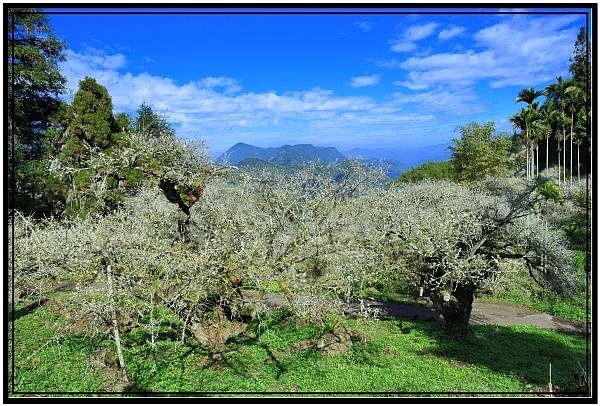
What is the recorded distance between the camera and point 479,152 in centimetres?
3328

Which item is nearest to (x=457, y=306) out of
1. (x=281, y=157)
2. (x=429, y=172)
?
(x=429, y=172)

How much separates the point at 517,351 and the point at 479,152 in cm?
2560

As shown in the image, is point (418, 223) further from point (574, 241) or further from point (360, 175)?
point (574, 241)

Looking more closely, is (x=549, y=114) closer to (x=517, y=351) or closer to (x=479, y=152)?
(x=479, y=152)

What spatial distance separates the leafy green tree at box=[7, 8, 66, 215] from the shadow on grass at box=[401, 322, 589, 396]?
1688 cm

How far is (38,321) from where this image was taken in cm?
1192

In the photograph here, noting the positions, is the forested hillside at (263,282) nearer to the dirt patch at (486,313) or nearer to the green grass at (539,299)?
the green grass at (539,299)

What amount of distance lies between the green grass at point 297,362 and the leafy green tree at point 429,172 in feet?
107

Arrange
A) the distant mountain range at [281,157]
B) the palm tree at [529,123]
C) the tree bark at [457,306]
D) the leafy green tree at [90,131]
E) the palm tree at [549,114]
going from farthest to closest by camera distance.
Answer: the palm tree at [549,114] → the palm tree at [529,123] → the leafy green tree at [90,131] → the distant mountain range at [281,157] → the tree bark at [457,306]

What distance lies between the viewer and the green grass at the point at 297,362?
26.7 feet

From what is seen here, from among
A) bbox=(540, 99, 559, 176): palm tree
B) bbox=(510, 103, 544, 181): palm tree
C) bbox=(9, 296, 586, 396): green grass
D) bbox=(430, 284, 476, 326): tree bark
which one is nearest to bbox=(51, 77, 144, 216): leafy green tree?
bbox=(9, 296, 586, 396): green grass

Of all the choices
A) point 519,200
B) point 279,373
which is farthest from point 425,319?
point 279,373

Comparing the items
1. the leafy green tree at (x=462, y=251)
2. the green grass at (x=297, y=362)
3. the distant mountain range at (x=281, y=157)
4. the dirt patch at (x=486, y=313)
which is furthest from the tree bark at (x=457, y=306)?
the distant mountain range at (x=281, y=157)

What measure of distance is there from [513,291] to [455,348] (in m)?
8.49
